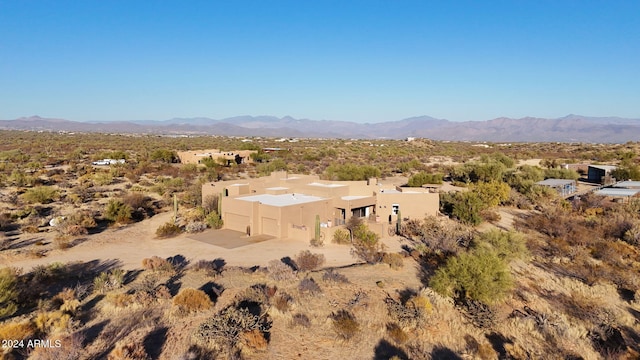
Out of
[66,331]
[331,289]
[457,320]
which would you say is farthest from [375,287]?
[66,331]

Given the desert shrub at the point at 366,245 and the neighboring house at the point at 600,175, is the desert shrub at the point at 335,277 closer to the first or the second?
the desert shrub at the point at 366,245

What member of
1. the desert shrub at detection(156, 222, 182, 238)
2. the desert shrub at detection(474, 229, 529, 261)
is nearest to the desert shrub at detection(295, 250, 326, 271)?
the desert shrub at detection(474, 229, 529, 261)

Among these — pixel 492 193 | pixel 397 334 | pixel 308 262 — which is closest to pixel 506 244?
pixel 308 262

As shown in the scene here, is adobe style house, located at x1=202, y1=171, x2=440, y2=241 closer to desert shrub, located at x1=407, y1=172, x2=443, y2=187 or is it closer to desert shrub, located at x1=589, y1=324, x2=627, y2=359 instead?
desert shrub, located at x1=407, y1=172, x2=443, y2=187

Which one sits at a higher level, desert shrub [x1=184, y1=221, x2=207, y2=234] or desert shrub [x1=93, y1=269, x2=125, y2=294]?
desert shrub [x1=93, y1=269, x2=125, y2=294]

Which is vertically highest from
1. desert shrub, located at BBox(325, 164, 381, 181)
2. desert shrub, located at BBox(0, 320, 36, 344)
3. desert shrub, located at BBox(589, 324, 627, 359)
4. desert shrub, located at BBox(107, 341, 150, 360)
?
desert shrub, located at BBox(325, 164, 381, 181)

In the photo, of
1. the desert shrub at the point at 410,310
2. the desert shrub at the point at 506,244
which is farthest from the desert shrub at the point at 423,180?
the desert shrub at the point at 410,310
